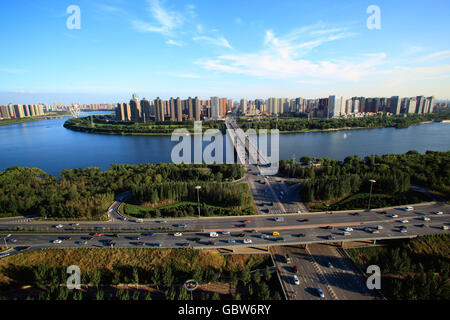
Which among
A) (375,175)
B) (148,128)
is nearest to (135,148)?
(148,128)

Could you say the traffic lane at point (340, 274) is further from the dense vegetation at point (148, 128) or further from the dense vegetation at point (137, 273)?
the dense vegetation at point (148, 128)

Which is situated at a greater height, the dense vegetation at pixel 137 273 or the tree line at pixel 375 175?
the tree line at pixel 375 175

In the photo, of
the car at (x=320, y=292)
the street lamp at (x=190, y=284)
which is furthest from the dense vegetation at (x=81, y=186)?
the car at (x=320, y=292)

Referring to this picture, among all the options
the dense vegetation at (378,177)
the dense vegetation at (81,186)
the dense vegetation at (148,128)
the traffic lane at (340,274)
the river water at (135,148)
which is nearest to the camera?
the traffic lane at (340,274)

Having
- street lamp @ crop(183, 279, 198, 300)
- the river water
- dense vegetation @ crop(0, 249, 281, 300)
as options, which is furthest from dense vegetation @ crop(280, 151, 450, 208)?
street lamp @ crop(183, 279, 198, 300)

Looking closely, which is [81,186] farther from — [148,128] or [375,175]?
[148,128]

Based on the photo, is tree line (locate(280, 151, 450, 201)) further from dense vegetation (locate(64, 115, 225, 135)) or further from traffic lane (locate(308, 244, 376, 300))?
dense vegetation (locate(64, 115, 225, 135))
